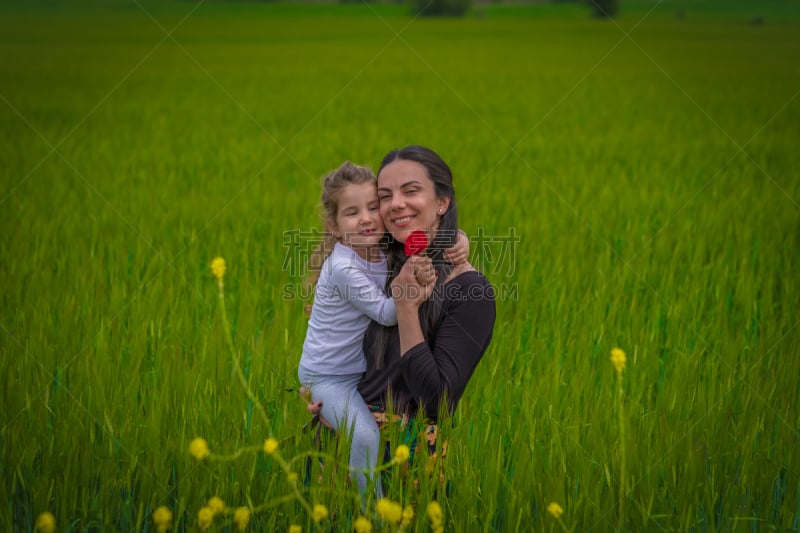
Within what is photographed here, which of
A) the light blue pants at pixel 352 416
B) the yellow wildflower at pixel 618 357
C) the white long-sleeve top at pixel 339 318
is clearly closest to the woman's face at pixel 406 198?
the white long-sleeve top at pixel 339 318

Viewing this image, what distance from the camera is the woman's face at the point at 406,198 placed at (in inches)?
68.0

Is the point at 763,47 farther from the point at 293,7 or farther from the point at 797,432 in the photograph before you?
the point at 293,7

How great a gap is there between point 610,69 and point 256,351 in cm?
1397

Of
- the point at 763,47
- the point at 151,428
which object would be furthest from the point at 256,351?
the point at 763,47

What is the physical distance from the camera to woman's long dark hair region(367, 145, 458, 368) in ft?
5.72

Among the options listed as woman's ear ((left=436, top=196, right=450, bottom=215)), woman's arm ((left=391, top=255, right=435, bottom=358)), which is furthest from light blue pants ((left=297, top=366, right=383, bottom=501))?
woman's ear ((left=436, top=196, right=450, bottom=215))

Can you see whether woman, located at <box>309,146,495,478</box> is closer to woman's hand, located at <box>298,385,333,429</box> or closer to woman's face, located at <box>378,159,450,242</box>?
woman's face, located at <box>378,159,450,242</box>

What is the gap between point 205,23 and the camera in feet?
106

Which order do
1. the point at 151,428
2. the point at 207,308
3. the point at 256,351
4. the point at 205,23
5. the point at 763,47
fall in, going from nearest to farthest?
the point at 151,428 → the point at 256,351 → the point at 207,308 → the point at 763,47 → the point at 205,23

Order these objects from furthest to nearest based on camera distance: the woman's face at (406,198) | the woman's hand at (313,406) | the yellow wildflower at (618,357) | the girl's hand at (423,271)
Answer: the woman's hand at (313,406), the woman's face at (406,198), the girl's hand at (423,271), the yellow wildflower at (618,357)

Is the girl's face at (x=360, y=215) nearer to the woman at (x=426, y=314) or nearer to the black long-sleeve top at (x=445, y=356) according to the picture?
the woman at (x=426, y=314)

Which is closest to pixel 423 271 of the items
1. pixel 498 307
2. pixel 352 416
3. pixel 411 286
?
pixel 411 286

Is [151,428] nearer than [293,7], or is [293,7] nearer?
[151,428]

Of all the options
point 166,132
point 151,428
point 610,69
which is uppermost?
point 610,69
